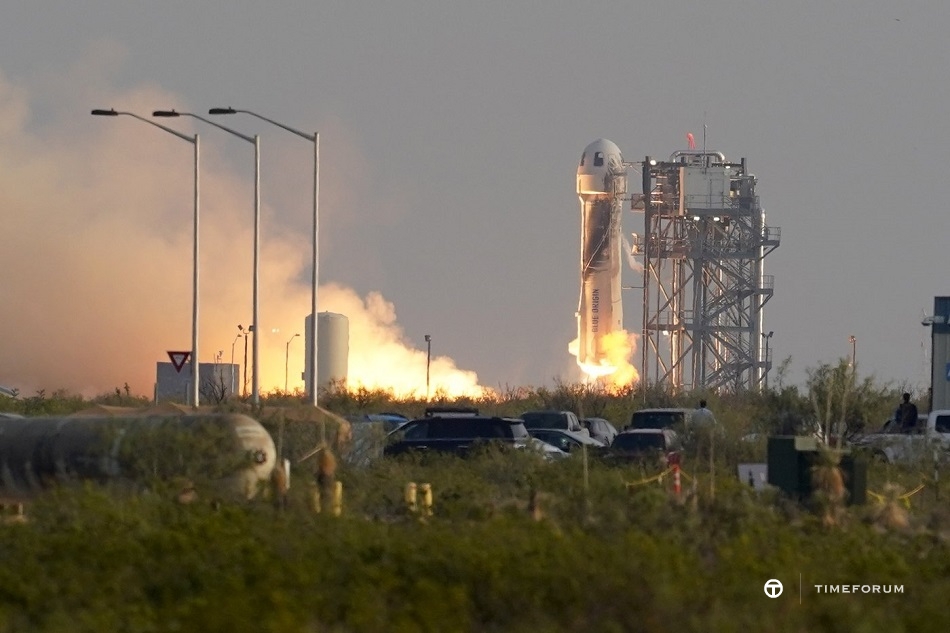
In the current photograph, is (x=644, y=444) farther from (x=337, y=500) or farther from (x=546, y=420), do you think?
(x=337, y=500)

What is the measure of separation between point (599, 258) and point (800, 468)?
56.9m

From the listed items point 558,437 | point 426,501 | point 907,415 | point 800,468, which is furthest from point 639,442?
point 426,501

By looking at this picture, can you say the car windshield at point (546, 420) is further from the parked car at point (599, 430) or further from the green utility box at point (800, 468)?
the green utility box at point (800, 468)

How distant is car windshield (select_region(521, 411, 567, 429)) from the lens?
4928cm

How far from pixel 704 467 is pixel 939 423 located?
7965 millimetres

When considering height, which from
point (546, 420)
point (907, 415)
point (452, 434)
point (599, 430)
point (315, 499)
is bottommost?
point (599, 430)

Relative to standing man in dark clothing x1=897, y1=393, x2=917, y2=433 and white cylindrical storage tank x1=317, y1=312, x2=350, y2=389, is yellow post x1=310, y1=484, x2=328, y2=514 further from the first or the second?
white cylindrical storage tank x1=317, y1=312, x2=350, y2=389

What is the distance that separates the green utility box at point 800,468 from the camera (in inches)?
941

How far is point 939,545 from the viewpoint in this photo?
19344 mm

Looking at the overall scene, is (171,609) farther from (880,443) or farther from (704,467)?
(880,443)

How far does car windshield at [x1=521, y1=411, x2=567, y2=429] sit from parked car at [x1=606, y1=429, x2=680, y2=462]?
424 inches

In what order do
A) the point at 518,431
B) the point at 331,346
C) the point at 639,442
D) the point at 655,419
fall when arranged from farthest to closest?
the point at 331,346
the point at 655,419
the point at 518,431
the point at 639,442

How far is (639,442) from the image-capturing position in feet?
121

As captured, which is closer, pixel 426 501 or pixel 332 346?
pixel 426 501
